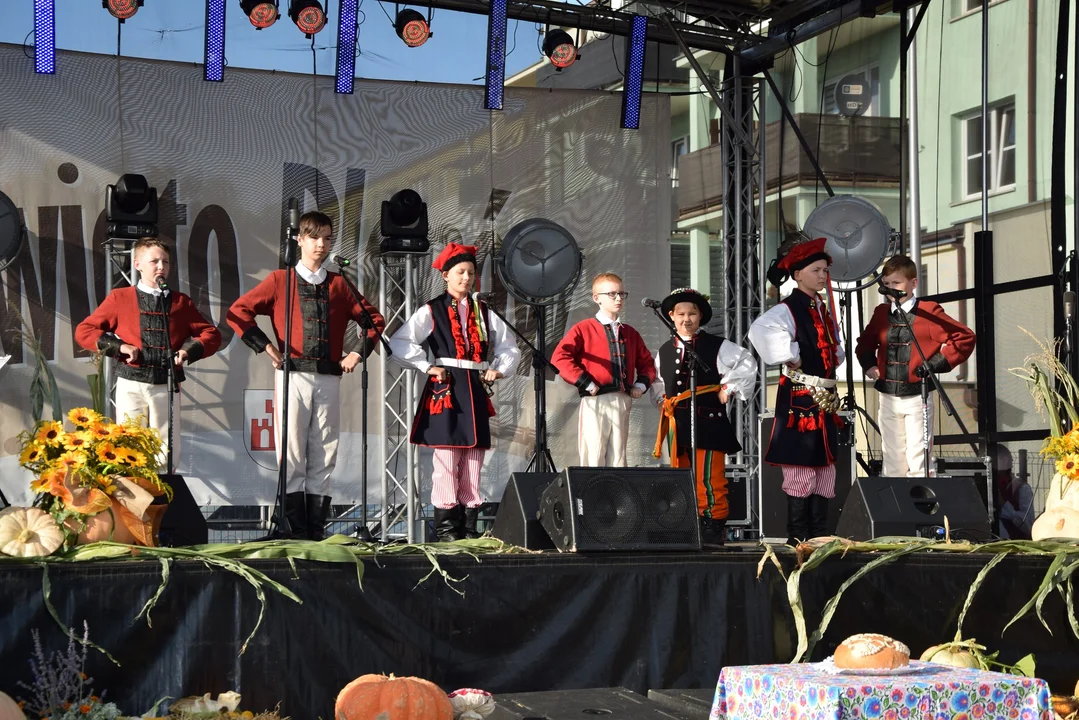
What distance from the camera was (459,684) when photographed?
10.6ft

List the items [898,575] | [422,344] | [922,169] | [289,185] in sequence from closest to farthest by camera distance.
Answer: [898,575] → [422,344] → [289,185] → [922,169]

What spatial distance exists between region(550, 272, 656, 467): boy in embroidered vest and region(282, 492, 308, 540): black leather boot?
4.44 ft

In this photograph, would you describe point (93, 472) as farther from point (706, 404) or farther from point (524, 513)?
point (706, 404)

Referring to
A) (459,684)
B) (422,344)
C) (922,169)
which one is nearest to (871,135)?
(922,169)

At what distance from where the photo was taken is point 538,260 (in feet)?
23.5

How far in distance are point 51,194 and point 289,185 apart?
1.33 m

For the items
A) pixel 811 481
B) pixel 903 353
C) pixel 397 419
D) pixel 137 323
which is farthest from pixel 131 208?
pixel 903 353

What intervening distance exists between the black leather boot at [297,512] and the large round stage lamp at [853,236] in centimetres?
303

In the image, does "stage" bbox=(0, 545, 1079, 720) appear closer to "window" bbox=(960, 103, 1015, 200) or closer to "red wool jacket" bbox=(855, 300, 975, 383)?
"red wool jacket" bbox=(855, 300, 975, 383)

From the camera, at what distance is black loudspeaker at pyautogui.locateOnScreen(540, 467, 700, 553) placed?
3.57 m

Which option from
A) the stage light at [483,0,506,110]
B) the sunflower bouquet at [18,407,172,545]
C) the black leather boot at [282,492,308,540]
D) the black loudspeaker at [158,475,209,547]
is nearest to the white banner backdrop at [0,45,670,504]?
the stage light at [483,0,506,110]

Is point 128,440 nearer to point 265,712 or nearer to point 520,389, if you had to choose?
point 265,712

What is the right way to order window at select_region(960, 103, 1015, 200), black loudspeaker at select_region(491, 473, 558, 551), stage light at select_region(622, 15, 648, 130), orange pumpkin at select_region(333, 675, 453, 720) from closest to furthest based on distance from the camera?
1. orange pumpkin at select_region(333, 675, 453, 720)
2. black loudspeaker at select_region(491, 473, 558, 551)
3. window at select_region(960, 103, 1015, 200)
4. stage light at select_region(622, 15, 648, 130)

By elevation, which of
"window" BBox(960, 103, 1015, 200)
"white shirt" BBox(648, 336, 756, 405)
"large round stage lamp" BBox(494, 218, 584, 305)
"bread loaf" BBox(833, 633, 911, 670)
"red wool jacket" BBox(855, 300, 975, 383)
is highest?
"window" BBox(960, 103, 1015, 200)
